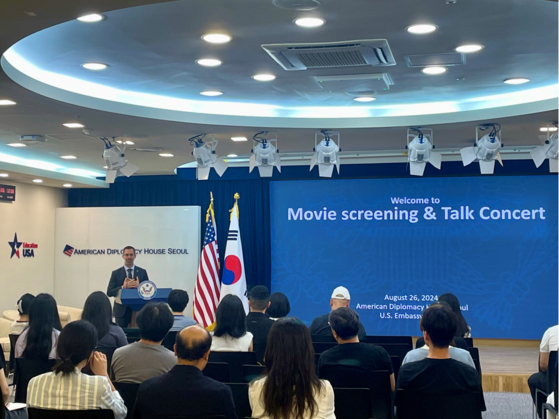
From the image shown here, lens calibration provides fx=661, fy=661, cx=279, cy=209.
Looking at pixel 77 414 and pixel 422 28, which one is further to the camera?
pixel 422 28

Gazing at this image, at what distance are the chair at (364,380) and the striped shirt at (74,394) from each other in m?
1.38

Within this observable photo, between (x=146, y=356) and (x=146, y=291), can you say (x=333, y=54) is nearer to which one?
(x=146, y=356)

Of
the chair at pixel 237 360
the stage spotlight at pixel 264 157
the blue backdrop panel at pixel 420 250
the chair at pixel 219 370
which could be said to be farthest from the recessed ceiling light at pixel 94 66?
the blue backdrop panel at pixel 420 250

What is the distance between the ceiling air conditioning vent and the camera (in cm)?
513

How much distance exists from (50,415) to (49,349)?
1981 mm

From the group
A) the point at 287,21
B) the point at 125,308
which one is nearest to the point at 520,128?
the point at 287,21

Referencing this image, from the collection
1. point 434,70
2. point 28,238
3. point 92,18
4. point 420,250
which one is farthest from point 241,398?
point 28,238

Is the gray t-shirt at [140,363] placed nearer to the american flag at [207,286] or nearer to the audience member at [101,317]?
the audience member at [101,317]

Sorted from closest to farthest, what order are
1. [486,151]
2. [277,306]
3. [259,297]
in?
1. [259,297]
2. [277,306]
3. [486,151]

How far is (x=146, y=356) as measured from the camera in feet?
13.6

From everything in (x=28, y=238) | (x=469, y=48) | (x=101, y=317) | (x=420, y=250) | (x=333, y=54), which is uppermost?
(x=469, y=48)

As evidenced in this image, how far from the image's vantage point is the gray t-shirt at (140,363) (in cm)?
412

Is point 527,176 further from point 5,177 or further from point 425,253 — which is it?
point 5,177

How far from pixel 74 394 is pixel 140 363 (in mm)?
884
